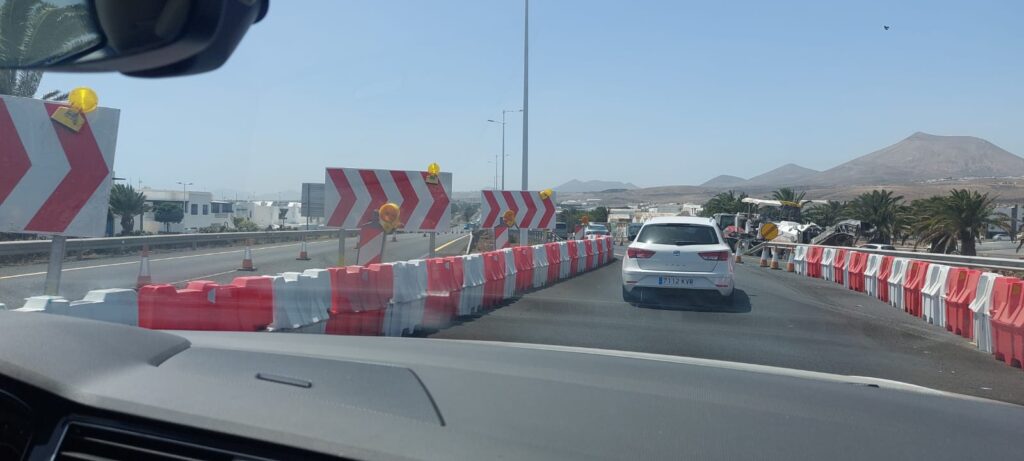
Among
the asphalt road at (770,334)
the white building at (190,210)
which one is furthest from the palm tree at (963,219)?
the white building at (190,210)

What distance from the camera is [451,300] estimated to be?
11102mm

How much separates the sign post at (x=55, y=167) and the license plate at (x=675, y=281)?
8.93 m

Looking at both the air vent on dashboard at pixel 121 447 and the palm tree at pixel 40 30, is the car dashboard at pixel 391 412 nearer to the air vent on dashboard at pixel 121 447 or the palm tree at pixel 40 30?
the air vent on dashboard at pixel 121 447

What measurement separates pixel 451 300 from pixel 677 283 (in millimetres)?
4183

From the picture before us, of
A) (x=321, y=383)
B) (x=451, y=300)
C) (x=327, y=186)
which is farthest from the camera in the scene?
(x=327, y=186)

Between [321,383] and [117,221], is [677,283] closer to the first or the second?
[117,221]

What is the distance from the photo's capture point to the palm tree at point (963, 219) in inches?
1087

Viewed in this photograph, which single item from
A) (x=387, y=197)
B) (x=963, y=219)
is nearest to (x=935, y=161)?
(x=963, y=219)

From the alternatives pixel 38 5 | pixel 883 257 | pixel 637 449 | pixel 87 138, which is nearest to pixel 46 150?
pixel 87 138

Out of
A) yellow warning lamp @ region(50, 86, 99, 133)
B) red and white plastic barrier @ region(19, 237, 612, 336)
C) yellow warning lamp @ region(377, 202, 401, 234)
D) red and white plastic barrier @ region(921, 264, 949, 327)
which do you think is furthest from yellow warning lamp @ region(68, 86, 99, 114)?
red and white plastic barrier @ region(921, 264, 949, 327)

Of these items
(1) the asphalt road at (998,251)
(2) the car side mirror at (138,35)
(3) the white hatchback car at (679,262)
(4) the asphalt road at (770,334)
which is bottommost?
(4) the asphalt road at (770,334)

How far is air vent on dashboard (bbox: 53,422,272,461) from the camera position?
2.42 m

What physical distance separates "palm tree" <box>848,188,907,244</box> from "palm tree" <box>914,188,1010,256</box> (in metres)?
5.24

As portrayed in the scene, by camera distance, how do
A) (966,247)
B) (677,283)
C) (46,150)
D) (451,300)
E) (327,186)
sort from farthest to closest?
(966,247), (677,283), (327,186), (451,300), (46,150)
